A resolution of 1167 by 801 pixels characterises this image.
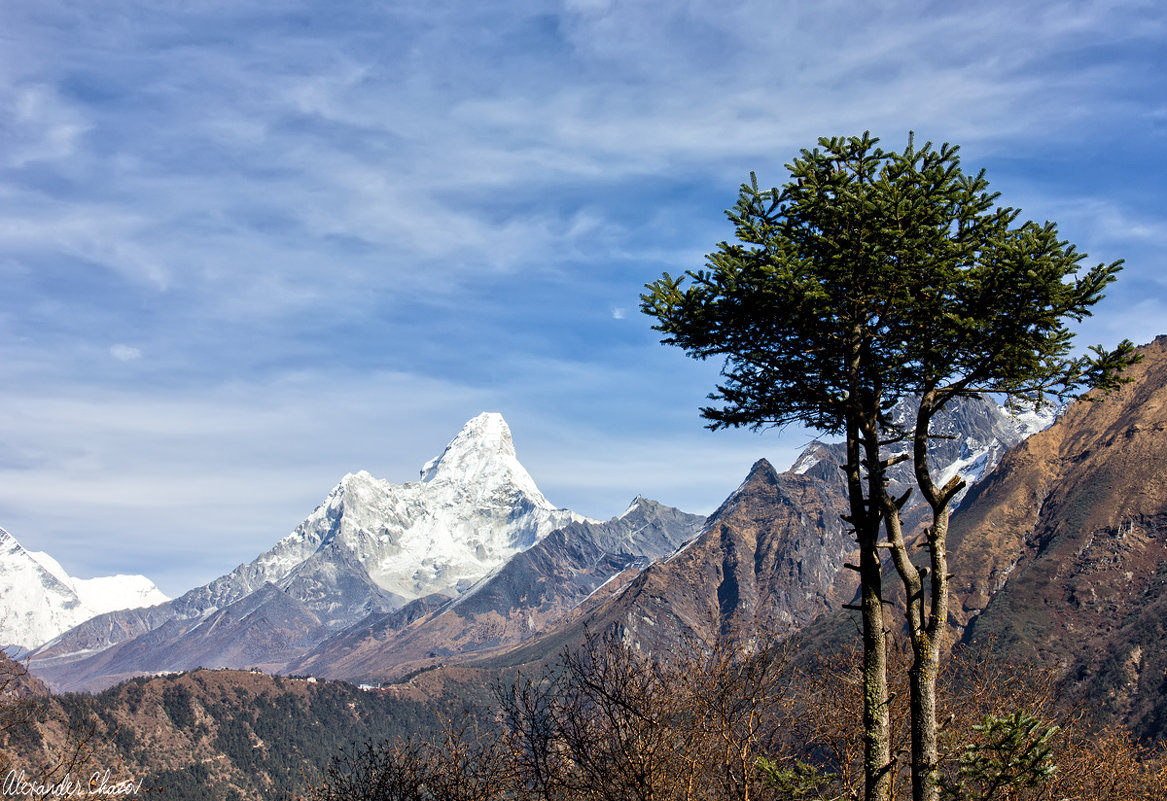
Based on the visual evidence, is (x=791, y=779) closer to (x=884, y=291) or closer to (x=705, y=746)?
(x=705, y=746)

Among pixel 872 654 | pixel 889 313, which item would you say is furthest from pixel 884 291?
pixel 872 654

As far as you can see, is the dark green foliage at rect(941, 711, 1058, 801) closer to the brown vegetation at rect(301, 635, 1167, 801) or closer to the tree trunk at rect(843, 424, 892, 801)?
the brown vegetation at rect(301, 635, 1167, 801)

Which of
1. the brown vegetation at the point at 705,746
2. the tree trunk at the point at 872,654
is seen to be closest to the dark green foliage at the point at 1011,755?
the brown vegetation at the point at 705,746

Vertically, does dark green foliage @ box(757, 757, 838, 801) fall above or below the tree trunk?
below

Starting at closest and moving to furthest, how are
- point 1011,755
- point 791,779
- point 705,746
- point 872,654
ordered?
point 1011,755 < point 872,654 < point 791,779 < point 705,746

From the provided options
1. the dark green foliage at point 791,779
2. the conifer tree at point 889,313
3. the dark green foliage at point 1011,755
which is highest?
the conifer tree at point 889,313

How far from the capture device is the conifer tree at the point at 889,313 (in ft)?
66.0

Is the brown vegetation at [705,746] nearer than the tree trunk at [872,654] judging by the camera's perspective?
No

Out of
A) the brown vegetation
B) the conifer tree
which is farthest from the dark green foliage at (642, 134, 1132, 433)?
the brown vegetation

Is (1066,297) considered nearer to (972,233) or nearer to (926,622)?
(972,233)

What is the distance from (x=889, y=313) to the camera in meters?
22.0

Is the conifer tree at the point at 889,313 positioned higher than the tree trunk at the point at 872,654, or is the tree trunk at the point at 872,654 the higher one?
the conifer tree at the point at 889,313

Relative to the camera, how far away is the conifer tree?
20125 millimetres

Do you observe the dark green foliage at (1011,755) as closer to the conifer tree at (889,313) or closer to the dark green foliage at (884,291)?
the conifer tree at (889,313)
